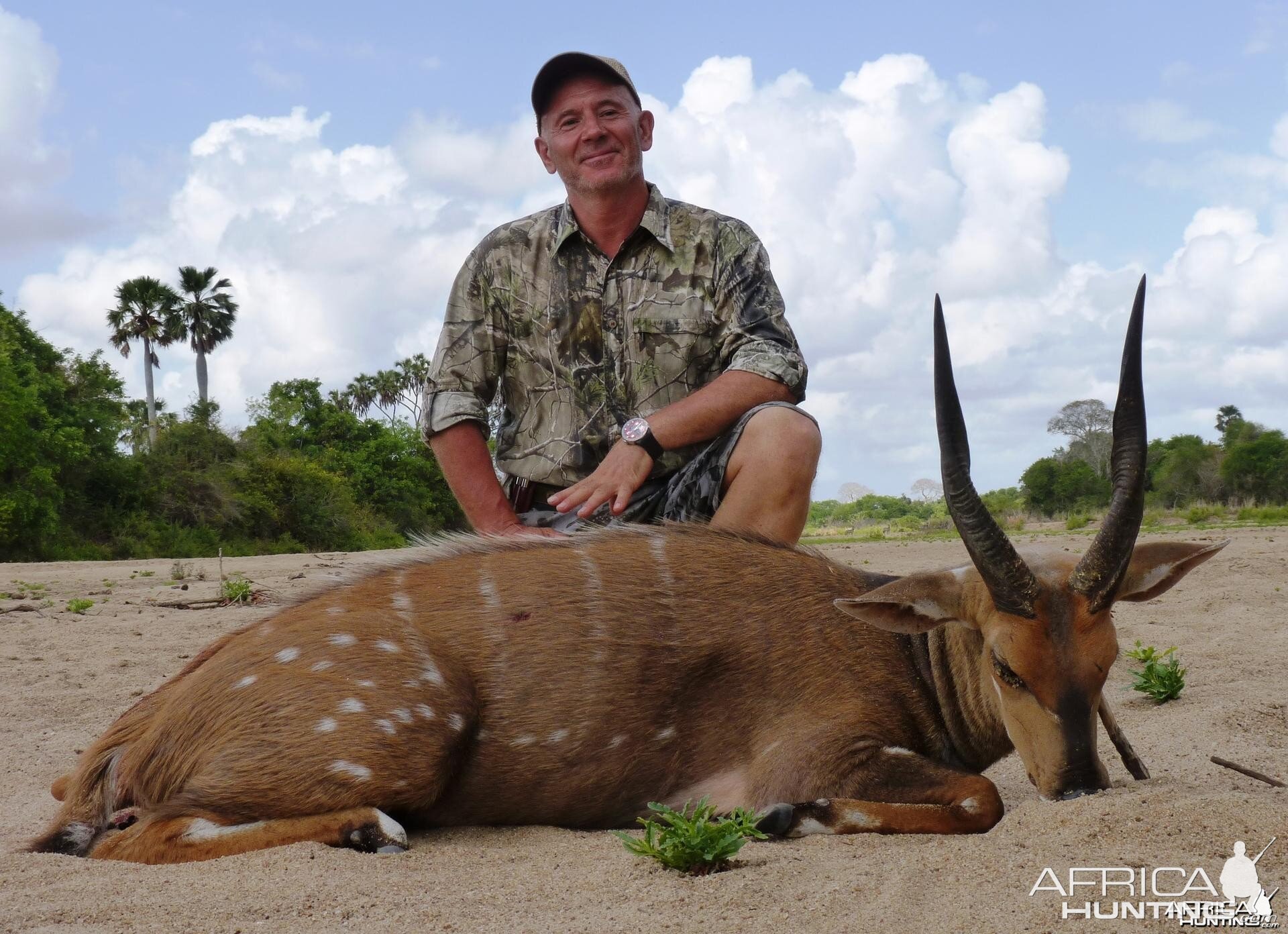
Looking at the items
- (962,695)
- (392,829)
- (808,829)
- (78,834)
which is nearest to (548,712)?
(392,829)

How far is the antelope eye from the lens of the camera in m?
3.98

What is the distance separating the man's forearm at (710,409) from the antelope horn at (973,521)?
200cm

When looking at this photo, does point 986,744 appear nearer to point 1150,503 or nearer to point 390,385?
point 1150,503

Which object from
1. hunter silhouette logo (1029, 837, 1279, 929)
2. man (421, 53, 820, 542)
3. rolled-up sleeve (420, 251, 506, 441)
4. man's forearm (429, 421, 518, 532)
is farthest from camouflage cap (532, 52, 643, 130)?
hunter silhouette logo (1029, 837, 1279, 929)

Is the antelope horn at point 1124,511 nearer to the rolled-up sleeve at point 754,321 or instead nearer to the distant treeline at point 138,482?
the rolled-up sleeve at point 754,321

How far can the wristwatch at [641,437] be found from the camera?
580cm

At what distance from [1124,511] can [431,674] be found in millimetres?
2466

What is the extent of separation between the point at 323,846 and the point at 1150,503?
39.5m

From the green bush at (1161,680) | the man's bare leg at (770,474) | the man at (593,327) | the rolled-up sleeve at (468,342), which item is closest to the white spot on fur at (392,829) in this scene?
the man's bare leg at (770,474)

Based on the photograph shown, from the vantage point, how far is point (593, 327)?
255 inches

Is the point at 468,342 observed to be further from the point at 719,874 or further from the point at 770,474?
the point at 719,874

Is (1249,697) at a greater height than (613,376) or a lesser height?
lesser

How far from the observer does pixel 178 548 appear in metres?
33.6

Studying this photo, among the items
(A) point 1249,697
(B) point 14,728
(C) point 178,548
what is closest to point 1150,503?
(C) point 178,548
